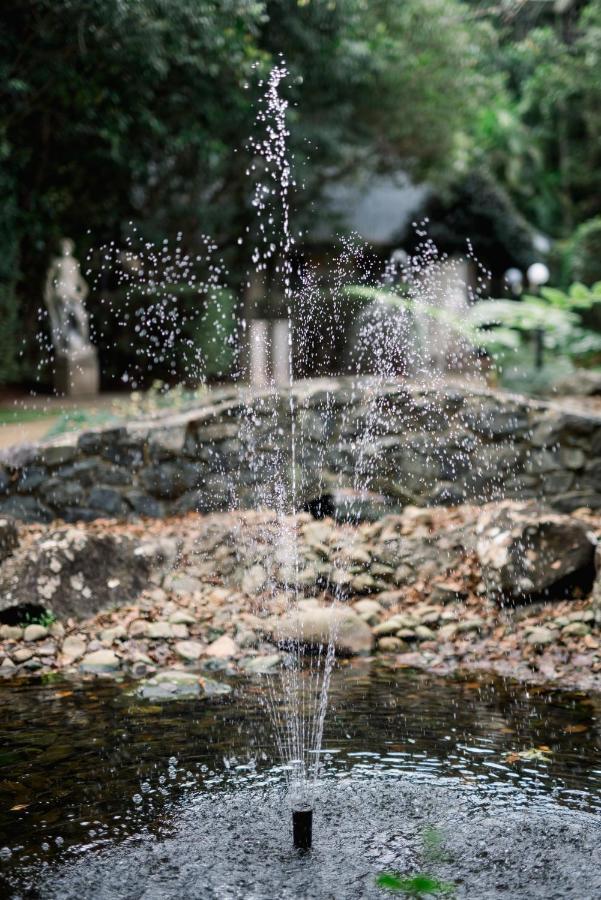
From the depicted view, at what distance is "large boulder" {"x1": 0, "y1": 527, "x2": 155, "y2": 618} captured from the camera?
6.57 metres

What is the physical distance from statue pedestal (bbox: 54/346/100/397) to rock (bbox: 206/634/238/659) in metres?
9.32

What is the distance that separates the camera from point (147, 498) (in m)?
8.36

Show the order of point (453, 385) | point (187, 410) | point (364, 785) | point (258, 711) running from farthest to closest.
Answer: point (187, 410) < point (453, 385) < point (258, 711) < point (364, 785)

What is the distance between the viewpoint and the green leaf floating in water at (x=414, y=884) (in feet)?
10.1

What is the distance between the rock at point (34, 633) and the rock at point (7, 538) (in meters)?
0.97

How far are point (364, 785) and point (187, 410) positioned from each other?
5801mm

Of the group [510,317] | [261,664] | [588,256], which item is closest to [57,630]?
[261,664]

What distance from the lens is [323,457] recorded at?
27.5ft

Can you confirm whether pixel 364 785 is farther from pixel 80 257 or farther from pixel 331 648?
pixel 80 257

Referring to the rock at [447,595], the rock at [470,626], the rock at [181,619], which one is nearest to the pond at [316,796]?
the rock at [470,626]

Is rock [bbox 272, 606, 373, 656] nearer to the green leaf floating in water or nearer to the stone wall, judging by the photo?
the stone wall

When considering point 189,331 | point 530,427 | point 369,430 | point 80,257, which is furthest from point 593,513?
point 80,257

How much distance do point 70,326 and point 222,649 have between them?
39.6 ft

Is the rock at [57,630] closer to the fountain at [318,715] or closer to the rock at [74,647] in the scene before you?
the rock at [74,647]
